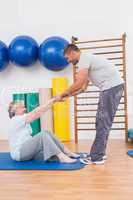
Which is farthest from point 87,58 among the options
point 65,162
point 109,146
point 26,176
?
point 109,146

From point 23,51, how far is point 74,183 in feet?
9.54

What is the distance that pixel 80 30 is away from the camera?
5641mm

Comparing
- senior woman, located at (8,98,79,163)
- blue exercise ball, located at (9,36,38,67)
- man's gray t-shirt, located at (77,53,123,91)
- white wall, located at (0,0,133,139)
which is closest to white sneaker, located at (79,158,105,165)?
senior woman, located at (8,98,79,163)

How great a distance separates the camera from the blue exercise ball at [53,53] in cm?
514

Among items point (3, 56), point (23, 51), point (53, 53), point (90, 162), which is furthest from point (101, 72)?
point (3, 56)

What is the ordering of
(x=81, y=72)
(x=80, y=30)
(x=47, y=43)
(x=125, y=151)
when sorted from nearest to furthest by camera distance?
(x=81, y=72)
(x=125, y=151)
(x=47, y=43)
(x=80, y=30)

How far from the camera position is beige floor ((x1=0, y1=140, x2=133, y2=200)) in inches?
100

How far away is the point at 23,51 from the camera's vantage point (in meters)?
5.26

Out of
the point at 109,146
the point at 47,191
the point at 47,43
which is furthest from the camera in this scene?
the point at 47,43

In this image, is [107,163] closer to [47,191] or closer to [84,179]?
[84,179]

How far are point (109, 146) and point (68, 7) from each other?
8.25 feet

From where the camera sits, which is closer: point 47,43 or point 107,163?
point 107,163

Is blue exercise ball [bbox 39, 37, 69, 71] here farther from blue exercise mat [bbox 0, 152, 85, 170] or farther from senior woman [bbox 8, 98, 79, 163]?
blue exercise mat [bbox 0, 152, 85, 170]

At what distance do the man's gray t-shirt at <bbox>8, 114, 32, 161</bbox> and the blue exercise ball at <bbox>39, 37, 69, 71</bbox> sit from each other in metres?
1.74
